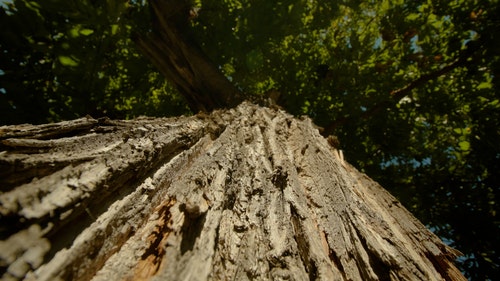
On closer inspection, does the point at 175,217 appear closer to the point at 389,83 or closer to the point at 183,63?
Result: the point at 183,63

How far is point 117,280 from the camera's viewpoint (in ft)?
2.81

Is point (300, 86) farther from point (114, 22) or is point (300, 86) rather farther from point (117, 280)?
point (117, 280)

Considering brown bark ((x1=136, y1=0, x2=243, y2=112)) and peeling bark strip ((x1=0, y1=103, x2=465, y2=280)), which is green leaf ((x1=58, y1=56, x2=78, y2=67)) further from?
peeling bark strip ((x1=0, y1=103, x2=465, y2=280))

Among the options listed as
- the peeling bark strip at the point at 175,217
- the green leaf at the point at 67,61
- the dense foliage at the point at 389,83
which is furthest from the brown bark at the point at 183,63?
the peeling bark strip at the point at 175,217

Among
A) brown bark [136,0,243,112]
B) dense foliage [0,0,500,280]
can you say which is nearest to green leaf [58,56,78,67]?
dense foliage [0,0,500,280]

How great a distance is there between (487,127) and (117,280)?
18.4ft

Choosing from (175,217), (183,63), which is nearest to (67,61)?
(183,63)

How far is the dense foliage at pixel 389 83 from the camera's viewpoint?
4.52 m

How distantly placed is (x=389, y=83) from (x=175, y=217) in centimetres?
454

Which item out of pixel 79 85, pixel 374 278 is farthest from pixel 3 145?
pixel 79 85

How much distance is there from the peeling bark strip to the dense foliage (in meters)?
2.55

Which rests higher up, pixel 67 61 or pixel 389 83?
pixel 67 61

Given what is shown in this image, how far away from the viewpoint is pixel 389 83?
464 cm

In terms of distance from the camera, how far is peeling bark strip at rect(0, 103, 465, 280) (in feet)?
2.68
